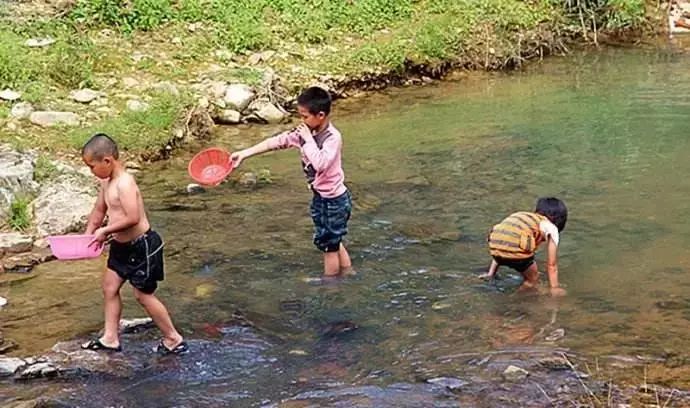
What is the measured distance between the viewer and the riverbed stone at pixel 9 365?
4.94 metres

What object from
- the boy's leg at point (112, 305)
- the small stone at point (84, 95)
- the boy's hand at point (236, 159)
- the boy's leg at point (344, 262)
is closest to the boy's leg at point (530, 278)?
the boy's leg at point (344, 262)

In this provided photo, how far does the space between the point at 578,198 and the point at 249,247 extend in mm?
2991

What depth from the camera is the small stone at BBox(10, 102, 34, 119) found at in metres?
9.54

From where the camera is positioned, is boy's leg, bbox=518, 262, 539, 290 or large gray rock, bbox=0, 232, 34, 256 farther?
large gray rock, bbox=0, 232, 34, 256

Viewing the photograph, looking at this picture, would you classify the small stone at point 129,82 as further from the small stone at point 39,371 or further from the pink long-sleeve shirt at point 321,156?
the small stone at point 39,371

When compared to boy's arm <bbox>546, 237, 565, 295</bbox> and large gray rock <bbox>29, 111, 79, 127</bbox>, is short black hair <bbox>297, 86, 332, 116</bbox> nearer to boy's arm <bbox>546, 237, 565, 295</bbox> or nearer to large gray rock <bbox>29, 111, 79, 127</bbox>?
boy's arm <bbox>546, 237, 565, 295</bbox>

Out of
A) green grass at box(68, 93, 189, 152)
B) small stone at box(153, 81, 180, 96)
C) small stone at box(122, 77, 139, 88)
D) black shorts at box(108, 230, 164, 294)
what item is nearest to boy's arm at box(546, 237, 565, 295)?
black shorts at box(108, 230, 164, 294)

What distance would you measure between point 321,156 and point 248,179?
2947 mm

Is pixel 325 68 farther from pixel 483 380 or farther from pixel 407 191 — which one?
pixel 483 380

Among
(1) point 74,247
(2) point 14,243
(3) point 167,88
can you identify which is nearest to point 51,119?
(3) point 167,88

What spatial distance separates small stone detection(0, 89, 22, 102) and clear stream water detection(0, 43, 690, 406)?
1.82m

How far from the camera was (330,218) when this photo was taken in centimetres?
643

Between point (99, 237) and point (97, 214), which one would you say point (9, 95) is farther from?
point (99, 237)

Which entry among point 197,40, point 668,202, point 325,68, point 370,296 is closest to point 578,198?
point 668,202
